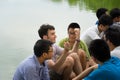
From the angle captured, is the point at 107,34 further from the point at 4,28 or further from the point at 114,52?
the point at 4,28

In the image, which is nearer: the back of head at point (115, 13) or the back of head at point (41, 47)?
the back of head at point (41, 47)

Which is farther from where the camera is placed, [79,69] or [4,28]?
[4,28]

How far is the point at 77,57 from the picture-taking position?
4.35 metres

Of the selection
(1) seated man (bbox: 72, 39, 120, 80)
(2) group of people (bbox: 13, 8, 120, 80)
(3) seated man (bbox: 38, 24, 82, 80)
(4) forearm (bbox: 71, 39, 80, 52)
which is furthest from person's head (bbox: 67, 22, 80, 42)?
(1) seated man (bbox: 72, 39, 120, 80)

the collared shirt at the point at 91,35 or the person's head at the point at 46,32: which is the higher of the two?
the person's head at the point at 46,32

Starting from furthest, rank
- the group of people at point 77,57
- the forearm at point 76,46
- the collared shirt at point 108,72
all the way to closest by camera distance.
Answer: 1. the forearm at point 76,46
2. the group of people at point 77,57
3. the collared shirt at point 108,72

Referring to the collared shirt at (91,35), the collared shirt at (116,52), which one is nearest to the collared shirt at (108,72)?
the collared shirt at (116,52)

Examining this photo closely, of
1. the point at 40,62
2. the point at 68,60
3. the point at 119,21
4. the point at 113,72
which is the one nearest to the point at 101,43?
the point at 113,72

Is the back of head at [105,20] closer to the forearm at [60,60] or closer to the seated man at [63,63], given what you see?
the seated man at [63,63]

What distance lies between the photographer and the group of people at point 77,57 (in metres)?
3.13

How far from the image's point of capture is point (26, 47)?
8930 millimetres

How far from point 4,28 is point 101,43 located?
29.8 ft

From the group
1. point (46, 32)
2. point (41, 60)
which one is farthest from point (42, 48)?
point (46, 32)

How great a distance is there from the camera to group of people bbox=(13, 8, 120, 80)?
3129 mm
